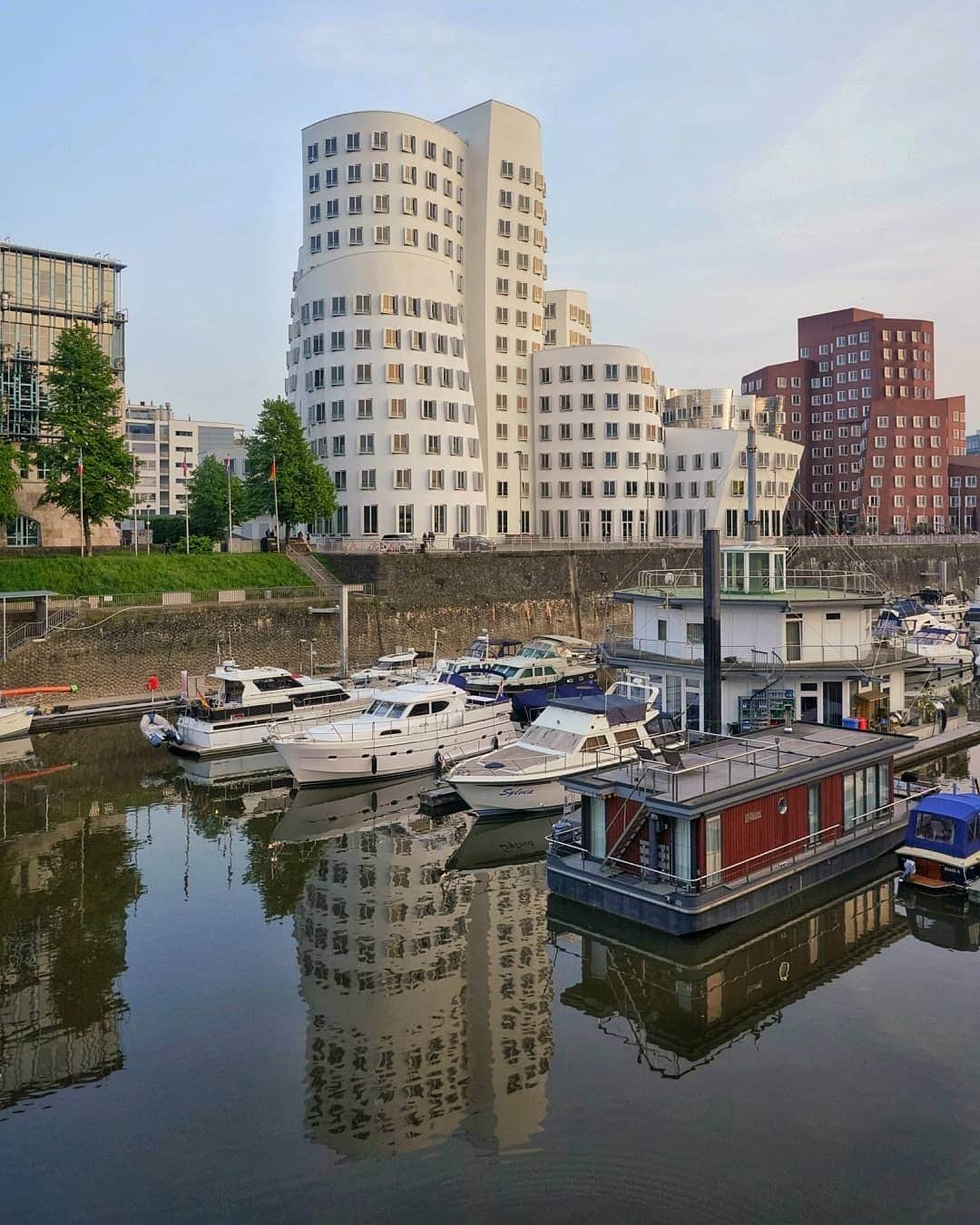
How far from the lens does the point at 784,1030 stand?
62.2 ft

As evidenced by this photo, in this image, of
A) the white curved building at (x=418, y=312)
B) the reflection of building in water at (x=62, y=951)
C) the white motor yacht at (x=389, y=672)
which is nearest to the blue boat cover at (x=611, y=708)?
the reflection of building in water at (x=62, y=951)

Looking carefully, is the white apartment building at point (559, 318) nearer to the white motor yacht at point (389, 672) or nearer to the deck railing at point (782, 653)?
the white motor yacht at point (389, 672)

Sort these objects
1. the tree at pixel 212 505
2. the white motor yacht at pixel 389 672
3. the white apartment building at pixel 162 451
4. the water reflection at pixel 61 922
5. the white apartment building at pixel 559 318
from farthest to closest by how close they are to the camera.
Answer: the white apartment building at pixel 162 451
the white apartment building at pixel 559 318
the tree at pixel 212 505
the white motor yacht at pixel 389 672
the water reflection at pixel 61 922

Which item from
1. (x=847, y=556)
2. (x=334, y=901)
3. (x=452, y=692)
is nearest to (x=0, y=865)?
(x=334, y=901)

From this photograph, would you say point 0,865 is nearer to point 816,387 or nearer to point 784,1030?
point 784,1030

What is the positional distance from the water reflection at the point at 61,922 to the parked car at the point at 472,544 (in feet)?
141

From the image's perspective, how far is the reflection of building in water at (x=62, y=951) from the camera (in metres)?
18.0

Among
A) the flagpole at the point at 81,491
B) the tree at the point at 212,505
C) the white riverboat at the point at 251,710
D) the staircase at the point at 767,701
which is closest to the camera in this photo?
the staircase at the point at 767,701

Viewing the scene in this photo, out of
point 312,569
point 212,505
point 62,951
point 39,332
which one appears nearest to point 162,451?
point 212,505

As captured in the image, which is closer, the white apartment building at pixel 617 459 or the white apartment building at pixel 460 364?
the white apartment building at pixel 460 364

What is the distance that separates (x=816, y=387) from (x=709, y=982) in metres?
152

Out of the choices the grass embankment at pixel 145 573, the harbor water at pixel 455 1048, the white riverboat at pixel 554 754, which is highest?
the grass embankment at pixel 145 573

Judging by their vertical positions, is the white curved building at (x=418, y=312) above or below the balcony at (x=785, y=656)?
above

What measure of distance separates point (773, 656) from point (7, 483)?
154 feet
